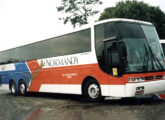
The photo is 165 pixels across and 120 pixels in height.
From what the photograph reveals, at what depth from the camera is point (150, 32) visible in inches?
442

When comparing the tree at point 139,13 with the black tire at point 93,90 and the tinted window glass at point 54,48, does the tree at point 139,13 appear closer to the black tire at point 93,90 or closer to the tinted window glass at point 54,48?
the tinted window glass at point 54,48

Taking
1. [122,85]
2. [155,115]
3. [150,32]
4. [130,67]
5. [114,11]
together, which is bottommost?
[155,115]

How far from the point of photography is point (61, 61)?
44.1 ft

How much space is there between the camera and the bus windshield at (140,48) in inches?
389

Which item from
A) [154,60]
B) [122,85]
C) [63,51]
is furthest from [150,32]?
[63,51]

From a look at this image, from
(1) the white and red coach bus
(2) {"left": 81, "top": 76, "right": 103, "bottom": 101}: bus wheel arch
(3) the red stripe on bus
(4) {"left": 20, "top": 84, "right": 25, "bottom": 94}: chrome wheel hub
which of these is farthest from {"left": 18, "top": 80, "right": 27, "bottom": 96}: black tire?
(2) {"left": 81, "top": 76, "right": 103, "bottom": 101}: bus wheel arch

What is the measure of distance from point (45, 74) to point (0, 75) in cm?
690

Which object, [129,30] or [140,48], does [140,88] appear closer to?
[140,48]

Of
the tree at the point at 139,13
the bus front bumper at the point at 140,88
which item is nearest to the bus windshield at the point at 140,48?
the bus front bumper at the point at 140,88

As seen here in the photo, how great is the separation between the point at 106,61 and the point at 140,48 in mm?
1363

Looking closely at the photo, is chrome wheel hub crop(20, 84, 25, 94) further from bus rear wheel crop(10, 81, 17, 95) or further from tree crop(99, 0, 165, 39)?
tree crop(99, 0, 165, 39)

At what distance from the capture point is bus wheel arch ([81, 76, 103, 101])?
11080 millimetres

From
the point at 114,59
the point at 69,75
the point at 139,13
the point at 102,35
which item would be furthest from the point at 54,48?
the point at 139,13

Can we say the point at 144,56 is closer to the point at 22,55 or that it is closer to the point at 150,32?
the point at 150,32
